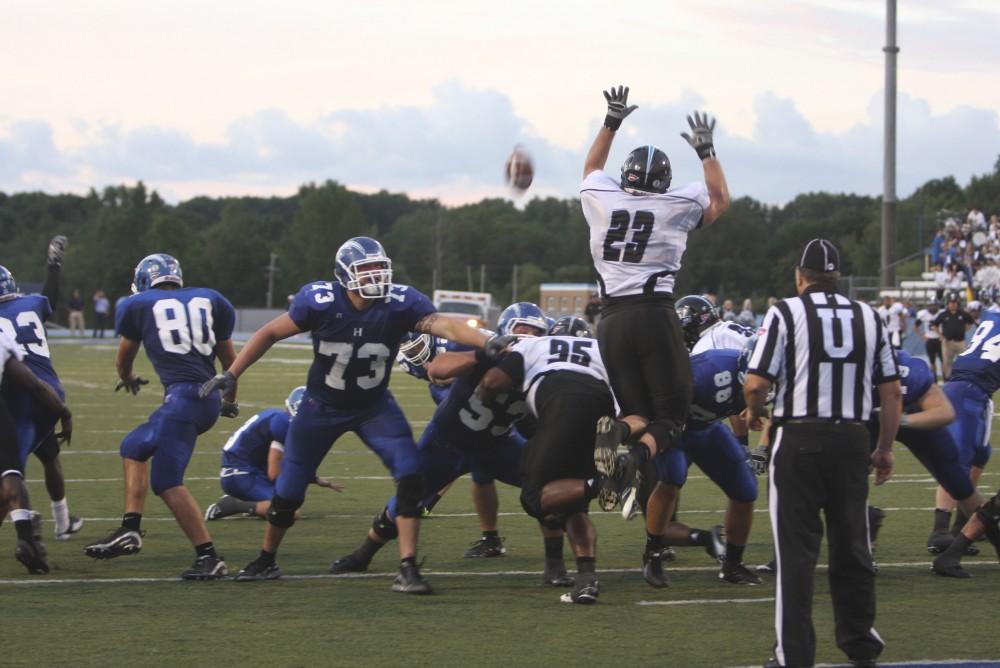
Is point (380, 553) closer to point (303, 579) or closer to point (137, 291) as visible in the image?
point (303, 579)

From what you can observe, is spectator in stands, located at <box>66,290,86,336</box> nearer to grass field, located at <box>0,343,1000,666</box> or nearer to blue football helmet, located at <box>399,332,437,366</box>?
grass field, located at <box>0,343,1000,666</box>

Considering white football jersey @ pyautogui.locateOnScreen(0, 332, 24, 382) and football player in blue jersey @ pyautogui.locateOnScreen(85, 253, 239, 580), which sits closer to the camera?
football player in blue jersey @ pyautogui.locateOnScreen(85, 253, 239, 580)

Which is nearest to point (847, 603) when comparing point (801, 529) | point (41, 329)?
point (801, 529)

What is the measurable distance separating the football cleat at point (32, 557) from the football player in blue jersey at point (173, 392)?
0.50m

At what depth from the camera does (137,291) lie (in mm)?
8023

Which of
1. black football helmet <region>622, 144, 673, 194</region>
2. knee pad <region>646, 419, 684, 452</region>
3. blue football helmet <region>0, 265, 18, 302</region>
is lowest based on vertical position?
knee pad <region>646, 419, 684, 452</region>

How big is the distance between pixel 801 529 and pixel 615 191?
2256mm

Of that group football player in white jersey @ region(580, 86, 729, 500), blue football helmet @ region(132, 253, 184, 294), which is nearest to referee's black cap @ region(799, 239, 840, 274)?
football player in white jersey @ region(580, 86, 729, 500)

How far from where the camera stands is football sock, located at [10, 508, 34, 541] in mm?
7344

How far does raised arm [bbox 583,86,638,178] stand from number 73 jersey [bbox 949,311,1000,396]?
275cm

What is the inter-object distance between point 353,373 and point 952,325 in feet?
62.6

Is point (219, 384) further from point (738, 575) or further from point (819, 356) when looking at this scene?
point (819, 356)

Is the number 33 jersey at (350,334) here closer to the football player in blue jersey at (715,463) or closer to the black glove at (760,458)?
the football player in blue jersey at (715,463)

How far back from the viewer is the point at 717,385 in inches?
282
